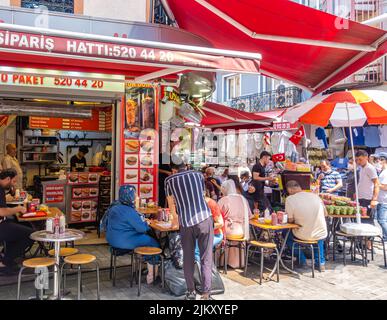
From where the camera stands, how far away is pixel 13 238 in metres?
6.03

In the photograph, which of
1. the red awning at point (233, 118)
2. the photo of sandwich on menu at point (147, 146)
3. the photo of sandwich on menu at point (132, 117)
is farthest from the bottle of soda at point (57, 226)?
the red awning at point (233, 118)

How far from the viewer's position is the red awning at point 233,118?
388 inches

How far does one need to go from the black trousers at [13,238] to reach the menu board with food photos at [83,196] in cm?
313

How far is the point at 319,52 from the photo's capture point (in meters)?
6.60

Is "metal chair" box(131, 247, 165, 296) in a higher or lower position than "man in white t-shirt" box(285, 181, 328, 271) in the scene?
lower

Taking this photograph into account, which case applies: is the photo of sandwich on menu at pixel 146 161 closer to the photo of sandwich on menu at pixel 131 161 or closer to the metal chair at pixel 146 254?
the photo of sandwich on menu at pixel 131 161

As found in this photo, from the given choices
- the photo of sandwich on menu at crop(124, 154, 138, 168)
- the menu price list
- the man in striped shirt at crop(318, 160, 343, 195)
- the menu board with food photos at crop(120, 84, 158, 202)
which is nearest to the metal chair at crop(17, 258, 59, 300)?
the menu board with food photos at crop(120, 84, 158, 202)

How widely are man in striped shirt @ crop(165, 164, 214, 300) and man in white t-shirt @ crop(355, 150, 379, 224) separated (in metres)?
4.54

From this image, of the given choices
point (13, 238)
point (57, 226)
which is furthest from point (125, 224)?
point (13, 238)

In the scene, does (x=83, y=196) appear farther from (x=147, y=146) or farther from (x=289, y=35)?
(x=289, y=35)

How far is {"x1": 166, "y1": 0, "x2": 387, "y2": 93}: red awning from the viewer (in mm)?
5195

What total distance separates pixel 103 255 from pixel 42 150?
6639 millimetres

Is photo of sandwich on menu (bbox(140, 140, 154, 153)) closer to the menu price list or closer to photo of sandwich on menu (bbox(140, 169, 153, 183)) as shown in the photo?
photo of sandwich on menu (bbox(140, 169, 153, 183))

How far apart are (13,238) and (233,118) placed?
578 cm
